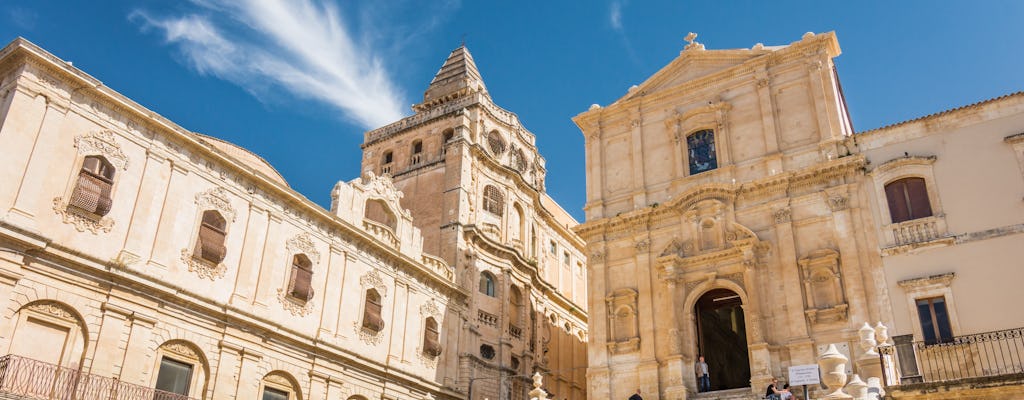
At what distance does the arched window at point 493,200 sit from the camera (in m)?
36.1

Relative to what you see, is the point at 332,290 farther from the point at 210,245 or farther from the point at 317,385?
the point at 210,245

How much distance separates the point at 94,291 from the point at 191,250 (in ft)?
9.69

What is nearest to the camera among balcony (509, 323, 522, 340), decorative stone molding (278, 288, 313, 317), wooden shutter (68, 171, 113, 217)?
wooden shutter (68, 171, 113, 217)

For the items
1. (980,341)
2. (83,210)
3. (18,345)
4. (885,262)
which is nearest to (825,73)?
(885,262)

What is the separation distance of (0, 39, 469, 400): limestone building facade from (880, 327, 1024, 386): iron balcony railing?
15.9 m

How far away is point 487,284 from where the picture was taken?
34094mm

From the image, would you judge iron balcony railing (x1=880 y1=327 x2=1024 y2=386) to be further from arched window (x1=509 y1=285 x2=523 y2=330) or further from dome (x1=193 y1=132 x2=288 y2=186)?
dome (x1=193 y1=132 x2=288 y2=186)

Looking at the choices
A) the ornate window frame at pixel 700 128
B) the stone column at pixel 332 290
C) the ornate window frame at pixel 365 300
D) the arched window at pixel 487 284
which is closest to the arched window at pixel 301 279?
the stone column at pixel 332 290

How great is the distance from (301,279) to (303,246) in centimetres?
107

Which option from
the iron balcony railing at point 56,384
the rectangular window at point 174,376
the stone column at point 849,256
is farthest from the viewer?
the stone column at point 849,256

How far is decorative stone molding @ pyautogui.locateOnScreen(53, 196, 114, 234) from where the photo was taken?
61.6 feet

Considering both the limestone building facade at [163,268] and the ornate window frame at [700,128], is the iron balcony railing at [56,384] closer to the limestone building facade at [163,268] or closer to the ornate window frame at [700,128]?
the limestone building facade at [163,268]

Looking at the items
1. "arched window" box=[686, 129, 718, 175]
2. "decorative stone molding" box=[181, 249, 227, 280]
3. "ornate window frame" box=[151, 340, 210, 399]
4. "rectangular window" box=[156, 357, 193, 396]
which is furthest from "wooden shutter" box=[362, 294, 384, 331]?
"arched window" box=[686, 129, 718, 175]

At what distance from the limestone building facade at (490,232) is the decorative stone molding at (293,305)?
727 cm
